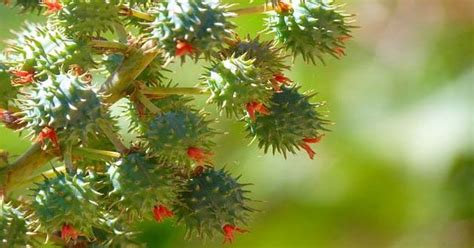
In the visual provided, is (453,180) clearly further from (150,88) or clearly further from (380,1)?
(150,88)

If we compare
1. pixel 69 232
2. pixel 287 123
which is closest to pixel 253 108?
pixel 287 123

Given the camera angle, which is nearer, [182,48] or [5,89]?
[182,48]

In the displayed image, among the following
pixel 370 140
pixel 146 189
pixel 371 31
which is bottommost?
pixel 146 189

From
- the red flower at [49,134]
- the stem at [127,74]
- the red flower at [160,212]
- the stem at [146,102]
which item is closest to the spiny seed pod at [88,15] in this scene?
the stem at [127,74]

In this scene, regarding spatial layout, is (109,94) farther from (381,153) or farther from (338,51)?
(381,153)

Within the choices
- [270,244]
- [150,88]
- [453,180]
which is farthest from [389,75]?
[150,88]

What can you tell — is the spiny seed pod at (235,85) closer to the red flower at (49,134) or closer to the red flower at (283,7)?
the red flower at (283,7)

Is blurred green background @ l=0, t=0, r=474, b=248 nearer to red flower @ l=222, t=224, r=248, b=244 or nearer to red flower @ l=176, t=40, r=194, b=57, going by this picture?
red flower @ l=222, t=224, r=248, b=244

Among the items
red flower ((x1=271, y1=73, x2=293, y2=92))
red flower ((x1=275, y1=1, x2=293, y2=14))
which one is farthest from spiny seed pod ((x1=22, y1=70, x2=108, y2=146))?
red flower ((x1=275, y1=1, x2=293, y2=14))
